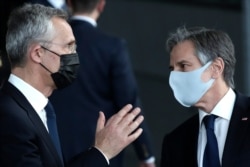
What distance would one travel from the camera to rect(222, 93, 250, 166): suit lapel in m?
4.75

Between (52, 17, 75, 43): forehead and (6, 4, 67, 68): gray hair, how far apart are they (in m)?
0.03

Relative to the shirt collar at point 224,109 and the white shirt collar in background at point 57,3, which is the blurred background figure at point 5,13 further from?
the shirt collar at point 224,109

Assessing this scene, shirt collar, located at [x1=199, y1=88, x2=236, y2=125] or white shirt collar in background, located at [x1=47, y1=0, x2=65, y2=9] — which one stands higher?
white shirt collar in background, located at [x1=47, y1=0, x2=65, y2=9]

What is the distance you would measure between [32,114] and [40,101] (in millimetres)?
114

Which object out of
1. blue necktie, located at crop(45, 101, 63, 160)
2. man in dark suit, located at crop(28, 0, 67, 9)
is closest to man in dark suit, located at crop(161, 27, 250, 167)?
blue necktie, located at crop(45, 101, 63, 160)

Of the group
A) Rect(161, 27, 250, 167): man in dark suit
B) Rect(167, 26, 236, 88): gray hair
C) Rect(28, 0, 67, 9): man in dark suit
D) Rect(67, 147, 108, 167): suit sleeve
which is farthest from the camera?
Rect(28, 0, 67, 9): man in dark suit

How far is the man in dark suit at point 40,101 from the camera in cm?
459

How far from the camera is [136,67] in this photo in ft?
37.0

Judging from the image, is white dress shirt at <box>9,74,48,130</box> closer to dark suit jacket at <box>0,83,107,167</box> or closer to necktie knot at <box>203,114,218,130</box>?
dark suit jacket at <box>0,83,107,167</box>

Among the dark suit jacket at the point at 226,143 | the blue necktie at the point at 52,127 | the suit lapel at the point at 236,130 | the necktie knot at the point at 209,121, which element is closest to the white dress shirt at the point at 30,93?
the blue necktie at the point at 52,127

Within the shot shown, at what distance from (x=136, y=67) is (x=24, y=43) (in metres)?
6.45

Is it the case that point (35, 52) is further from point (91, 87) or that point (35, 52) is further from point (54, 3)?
point (54, 3)

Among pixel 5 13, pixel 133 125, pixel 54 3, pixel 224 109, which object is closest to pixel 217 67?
pixel 224 109

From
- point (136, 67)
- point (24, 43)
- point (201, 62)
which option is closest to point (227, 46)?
point (201, 62)
